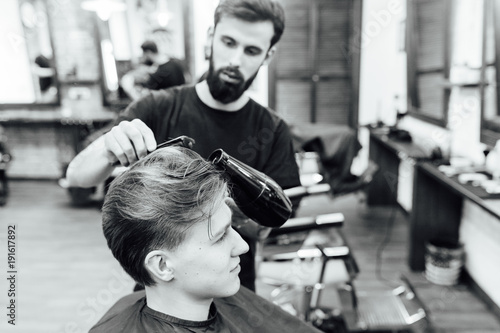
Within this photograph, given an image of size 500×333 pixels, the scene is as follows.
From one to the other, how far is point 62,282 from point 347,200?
3117 millimetres

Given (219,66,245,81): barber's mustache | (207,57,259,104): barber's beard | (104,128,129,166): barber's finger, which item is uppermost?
(219,66,245,81): barber's mustache

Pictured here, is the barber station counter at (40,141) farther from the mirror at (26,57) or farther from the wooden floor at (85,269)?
the wooden floor at (85,269)

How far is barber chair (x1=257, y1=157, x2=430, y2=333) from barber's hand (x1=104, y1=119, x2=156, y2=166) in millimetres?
1052

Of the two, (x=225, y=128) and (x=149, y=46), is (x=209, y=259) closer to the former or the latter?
(x=225, y=128)

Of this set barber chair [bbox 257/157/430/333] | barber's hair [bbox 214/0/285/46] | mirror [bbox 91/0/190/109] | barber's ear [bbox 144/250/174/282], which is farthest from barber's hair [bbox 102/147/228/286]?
mirror [bbox 91/0/190/109]

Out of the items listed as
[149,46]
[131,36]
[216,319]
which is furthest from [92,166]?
[131,36]

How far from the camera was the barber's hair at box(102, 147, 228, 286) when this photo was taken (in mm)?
1003

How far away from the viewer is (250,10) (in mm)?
1244

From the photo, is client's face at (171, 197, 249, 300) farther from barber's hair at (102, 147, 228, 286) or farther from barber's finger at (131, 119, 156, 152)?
barber's finger at (131, 119, 156, 152)

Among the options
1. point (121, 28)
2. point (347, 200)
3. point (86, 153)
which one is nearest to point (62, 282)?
point (86, 153)

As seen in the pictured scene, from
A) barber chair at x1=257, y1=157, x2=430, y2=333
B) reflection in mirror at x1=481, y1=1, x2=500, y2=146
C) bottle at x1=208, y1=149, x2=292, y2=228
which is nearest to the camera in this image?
bottle at x1=208, y1=149, x2=292, y2=228

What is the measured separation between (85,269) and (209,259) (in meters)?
2.68

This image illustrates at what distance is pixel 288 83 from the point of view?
217 inches

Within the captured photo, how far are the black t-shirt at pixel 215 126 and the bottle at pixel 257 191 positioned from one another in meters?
0.28
